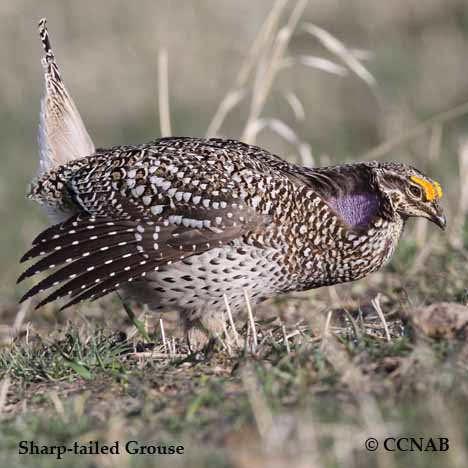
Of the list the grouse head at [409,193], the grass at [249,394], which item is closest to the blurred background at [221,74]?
the grouse head at [409,193]

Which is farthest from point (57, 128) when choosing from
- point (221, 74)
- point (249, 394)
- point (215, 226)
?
point (221, 74)

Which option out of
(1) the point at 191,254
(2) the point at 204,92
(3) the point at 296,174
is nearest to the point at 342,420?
(1) the point at 191,254

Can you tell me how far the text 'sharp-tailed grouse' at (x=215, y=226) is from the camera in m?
4.93

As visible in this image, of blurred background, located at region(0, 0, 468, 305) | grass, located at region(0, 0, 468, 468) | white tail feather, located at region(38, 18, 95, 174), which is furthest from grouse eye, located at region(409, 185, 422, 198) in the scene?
blurred background, located at region(0, 0, 468, 305)

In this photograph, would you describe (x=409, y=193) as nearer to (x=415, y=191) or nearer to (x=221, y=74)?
(x=415, y=191)

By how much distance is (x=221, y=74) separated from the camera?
570 inches

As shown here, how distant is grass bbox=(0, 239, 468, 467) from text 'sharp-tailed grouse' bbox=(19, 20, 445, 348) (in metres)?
0.28

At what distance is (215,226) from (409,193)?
1.04 metres

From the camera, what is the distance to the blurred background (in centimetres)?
1160

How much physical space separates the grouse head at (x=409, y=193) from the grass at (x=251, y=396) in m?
0.66

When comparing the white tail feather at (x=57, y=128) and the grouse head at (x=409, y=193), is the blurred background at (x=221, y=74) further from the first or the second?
the grouse head at (x=409, y=193)

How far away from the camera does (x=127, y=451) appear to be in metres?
3.33

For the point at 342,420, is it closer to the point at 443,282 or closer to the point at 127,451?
the point at 127,451

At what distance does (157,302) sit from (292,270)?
712 mm
